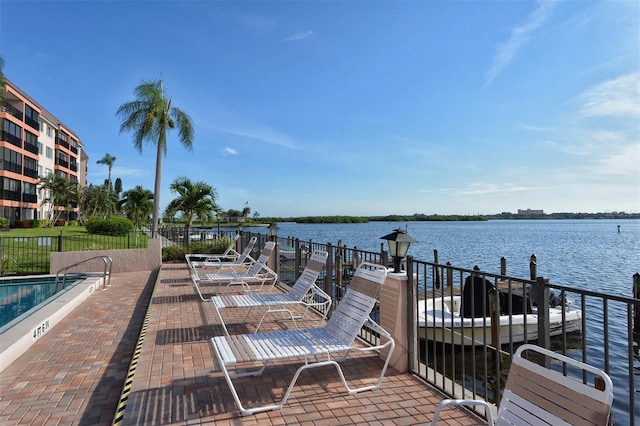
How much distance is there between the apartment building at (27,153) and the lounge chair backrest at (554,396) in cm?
4180

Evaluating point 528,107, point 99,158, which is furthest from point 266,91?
point 99,158

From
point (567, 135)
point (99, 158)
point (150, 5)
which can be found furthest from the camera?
point (99, 158)

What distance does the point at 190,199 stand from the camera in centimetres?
1789

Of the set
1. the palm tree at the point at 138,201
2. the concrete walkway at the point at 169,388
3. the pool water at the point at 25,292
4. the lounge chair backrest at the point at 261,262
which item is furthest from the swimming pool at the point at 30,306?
the palm tree at the point at 138,201

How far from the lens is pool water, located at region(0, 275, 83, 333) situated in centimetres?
754

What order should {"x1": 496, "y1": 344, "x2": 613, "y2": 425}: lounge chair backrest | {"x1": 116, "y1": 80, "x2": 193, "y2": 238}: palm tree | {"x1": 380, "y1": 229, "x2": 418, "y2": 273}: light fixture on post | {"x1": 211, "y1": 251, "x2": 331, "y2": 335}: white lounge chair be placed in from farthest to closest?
{"x1": 116, "y1": 80, "x2": 193, "y2": 238}: palm tree, {"x1": 211, "y1": 251, "x2": 331, "y2": 335}: white lounge chair, {"x1": 380, "y1": 229, "x2": 418, "y2": 273}: light fixture on post, {"x1": 496, "y1": 344, "x2": 613, "y2": 425}: lounge chair backrest

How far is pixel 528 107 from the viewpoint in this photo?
51.6 feet

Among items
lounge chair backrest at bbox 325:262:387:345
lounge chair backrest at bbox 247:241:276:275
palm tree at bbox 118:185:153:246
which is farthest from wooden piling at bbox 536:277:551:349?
palm tree at bbox 118:185:153:246

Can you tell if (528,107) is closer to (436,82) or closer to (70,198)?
(436,82)

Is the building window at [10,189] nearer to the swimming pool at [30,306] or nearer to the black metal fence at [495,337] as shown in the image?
the swimming pool at [30,306]

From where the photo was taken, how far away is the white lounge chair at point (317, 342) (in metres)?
3.20

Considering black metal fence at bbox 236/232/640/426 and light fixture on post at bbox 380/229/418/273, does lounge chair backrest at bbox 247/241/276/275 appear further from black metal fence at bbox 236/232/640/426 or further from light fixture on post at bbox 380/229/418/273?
light fixture on post at bbox 380/229/418/273

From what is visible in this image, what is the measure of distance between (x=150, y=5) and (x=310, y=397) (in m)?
11.8

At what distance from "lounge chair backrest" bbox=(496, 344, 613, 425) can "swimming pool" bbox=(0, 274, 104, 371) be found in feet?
17.4
